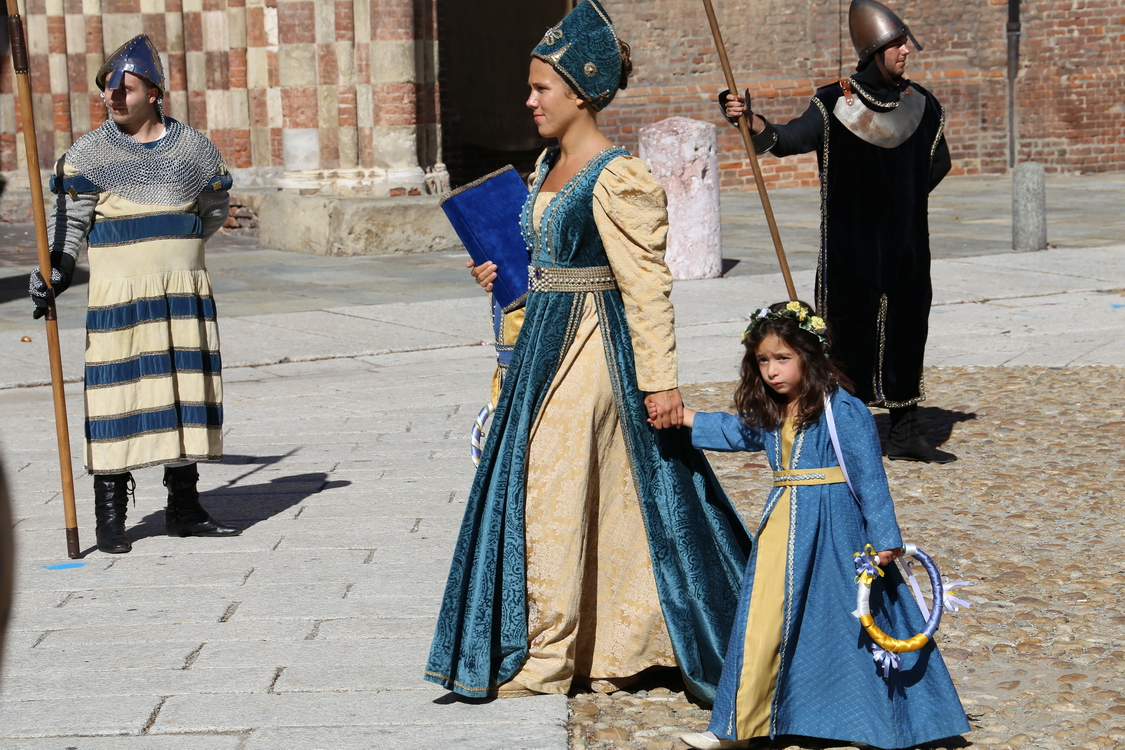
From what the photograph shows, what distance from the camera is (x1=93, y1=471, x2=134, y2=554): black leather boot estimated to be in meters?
5.08

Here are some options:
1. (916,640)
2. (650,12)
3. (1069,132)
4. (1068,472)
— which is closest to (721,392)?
(1068,472)

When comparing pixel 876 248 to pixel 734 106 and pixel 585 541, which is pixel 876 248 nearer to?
pixel 734 106

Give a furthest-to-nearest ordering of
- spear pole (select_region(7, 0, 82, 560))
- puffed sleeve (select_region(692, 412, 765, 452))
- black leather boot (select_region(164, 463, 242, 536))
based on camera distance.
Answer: black leather boot (select_region(164, 463, 242, 536)) < spear pole (select_region(7, 0, 82, 560)) < puffed sleeve (select_region(692, 412, 765, 452))

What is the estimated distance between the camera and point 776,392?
3402 millimetres

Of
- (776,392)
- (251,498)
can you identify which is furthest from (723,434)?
(251,498)

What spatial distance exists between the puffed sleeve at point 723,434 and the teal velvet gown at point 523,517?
0.52 ft

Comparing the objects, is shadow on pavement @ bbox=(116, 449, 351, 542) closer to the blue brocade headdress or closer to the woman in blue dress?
the woman in blue dress

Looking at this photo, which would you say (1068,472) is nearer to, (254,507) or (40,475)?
(254,507)

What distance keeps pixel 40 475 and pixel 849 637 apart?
13.6 ft

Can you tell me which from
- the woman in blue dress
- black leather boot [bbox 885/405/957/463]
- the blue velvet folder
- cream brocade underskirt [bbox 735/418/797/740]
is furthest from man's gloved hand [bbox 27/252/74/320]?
black leather boot [bbox 885/405/957/463]

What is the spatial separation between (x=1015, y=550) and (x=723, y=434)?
1.93 m

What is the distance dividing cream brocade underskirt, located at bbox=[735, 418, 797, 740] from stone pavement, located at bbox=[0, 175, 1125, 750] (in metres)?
0.29

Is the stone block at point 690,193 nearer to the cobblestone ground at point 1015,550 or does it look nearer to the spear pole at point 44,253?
the cobblestone ground at point 1015,550

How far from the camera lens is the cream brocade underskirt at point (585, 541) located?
354cm
